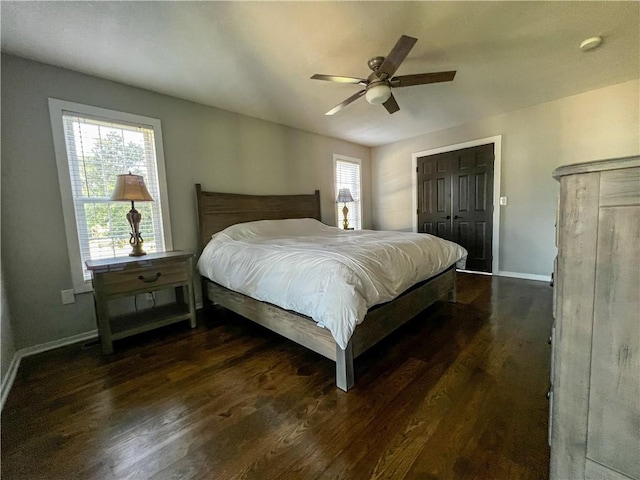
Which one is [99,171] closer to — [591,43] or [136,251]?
[136,251]

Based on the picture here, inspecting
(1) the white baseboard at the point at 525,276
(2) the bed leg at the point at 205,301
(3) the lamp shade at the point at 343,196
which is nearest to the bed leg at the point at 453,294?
(1) the white baseboard at the point at 525,276

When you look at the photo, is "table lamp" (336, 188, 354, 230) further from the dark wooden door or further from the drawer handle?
the drawer handle

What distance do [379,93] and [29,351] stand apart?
356 cm

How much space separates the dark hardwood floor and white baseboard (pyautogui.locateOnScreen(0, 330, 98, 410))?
0.15ft

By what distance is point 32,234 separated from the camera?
212 centimetres

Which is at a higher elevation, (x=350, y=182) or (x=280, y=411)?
(x=350, y=182)

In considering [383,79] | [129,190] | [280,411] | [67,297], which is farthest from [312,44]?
[67,297]

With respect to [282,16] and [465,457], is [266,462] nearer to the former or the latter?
[465,457]

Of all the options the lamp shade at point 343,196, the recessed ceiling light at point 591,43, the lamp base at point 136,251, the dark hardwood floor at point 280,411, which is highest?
the recessed ceiling light at point 591,43

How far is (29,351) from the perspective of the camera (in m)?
2.09

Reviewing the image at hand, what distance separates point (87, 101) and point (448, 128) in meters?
4.69

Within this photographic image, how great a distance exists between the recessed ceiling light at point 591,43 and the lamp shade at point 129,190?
3945 millimetres

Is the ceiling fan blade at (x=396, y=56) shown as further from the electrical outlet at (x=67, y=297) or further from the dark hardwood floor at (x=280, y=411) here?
the electrical outlet at (x=67, y=297)

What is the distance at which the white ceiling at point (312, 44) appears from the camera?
172 cm
